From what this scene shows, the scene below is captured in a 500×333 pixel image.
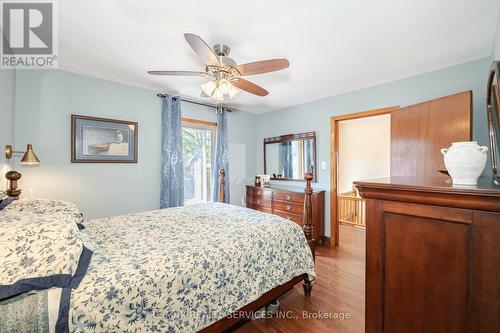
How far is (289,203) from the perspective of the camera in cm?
352

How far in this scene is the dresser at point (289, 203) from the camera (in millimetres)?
3326

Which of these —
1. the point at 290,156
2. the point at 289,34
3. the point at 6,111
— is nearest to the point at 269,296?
the point at 289,34

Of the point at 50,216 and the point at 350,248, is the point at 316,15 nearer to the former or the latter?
the point at 50,216

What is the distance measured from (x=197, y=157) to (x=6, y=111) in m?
2.25

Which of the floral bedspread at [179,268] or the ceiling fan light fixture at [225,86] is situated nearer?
the floral bedspread at [179,268]

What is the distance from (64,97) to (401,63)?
3.89 m

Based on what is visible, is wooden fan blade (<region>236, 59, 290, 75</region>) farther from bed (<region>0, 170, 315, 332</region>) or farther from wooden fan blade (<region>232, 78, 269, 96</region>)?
bed (<region>0, 170, 315, 332</region>)

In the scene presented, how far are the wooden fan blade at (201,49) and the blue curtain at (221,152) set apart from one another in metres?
2.07

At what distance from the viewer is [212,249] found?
4.63 feet

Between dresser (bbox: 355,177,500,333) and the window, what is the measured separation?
122 inches

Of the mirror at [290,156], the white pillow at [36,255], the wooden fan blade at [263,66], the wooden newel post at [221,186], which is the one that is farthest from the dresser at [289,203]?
the white pillow at [36,255]

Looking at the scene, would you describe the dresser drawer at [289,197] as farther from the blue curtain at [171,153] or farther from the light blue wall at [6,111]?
the light blue wall at [6,111]

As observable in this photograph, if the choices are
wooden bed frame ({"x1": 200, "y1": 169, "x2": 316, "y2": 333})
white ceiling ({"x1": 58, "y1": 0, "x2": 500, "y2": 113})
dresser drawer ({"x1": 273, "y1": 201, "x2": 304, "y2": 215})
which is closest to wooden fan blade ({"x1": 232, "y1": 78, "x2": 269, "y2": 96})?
white ceiling ({"x1": 58, "y1": 0, "x2": 500, "y2": 113})

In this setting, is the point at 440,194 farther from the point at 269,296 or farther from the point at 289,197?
the point at 289,197
